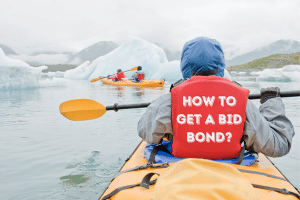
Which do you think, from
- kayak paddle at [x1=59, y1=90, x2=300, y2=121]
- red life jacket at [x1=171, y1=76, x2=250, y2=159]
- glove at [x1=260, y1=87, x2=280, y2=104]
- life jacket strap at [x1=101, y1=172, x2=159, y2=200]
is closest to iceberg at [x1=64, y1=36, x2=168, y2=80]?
kayak paddle at [x1=59, y1=90, x2=300, y2=121]

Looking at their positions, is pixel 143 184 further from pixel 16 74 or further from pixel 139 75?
pixel 16 74

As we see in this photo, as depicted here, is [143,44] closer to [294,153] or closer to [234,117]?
[294,153]

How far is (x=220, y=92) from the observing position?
1344mm

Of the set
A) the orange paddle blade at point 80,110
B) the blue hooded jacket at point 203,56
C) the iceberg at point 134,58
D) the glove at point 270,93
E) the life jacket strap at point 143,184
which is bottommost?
the life jacket strap at point 143,184

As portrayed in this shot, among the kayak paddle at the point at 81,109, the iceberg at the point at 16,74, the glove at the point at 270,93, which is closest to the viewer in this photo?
the glove at the point at 270,93

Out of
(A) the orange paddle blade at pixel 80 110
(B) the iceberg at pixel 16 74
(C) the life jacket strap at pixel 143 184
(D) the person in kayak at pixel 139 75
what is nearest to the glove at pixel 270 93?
(C) the life jacket strap at pixel 143 184

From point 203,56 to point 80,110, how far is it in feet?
5.34

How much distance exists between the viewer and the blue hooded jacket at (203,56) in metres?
1.44

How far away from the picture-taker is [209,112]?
4.44 feet

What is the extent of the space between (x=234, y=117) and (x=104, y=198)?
84 cm

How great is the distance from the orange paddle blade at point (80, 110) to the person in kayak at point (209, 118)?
125 cm

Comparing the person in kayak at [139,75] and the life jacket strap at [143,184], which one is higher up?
the person in kayak at [139,75]

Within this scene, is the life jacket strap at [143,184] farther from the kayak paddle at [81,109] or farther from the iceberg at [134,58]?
the iceberg at [134,58]

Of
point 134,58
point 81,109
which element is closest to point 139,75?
point 134,58
